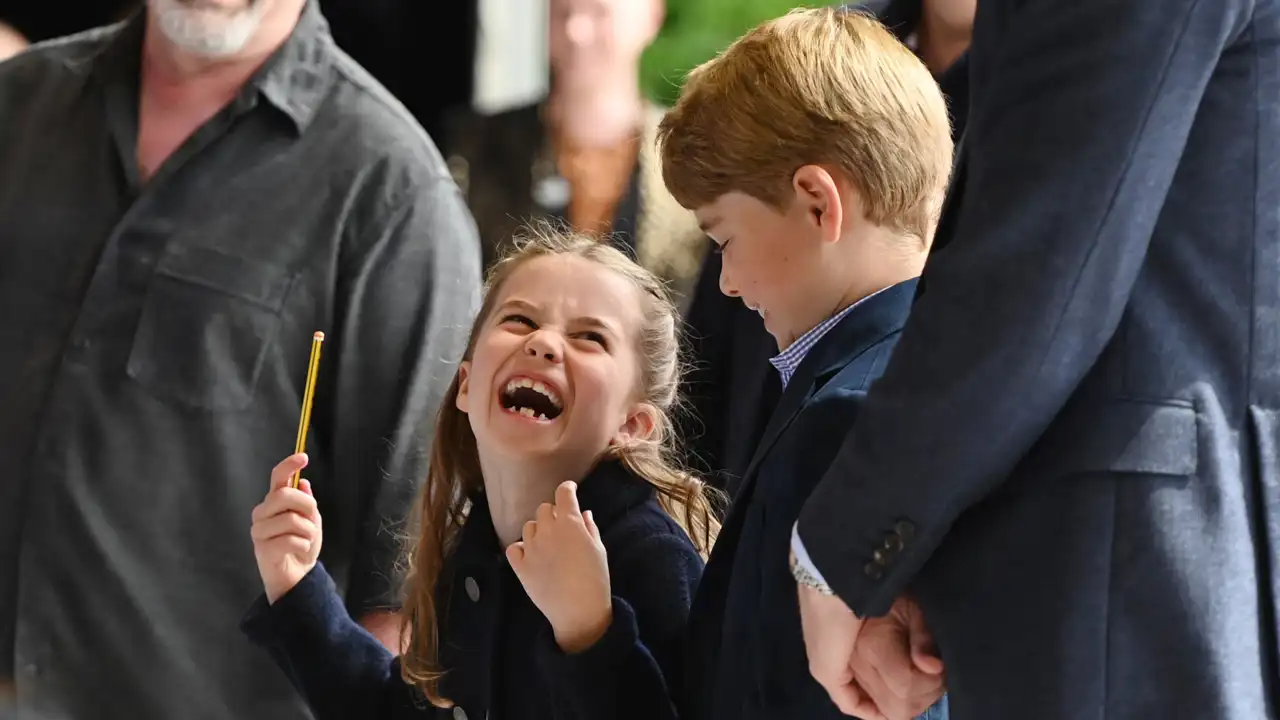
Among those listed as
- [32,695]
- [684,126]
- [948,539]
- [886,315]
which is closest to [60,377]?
[32,695]

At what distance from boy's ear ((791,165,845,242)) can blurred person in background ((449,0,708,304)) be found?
1568mm

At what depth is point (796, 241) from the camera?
1.37m

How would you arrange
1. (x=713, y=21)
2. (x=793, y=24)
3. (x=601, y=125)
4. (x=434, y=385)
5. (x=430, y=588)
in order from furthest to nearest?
(x=713, y=21) < (x=601, y=125) < (x=434, y=385) < (x=430, y=588) < (x=793, y=24)

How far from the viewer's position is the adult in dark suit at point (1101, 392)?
1086 millimetres

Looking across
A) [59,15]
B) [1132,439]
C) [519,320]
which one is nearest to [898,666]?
[1132,439]

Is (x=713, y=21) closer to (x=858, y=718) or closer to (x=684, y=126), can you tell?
(x=684, y=126)

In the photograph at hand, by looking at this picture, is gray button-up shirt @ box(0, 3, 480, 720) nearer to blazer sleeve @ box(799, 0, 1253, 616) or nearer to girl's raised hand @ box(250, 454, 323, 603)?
girl's raised hand @ box(250, 454, 323, 603)

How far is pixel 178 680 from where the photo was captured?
7.05 ft

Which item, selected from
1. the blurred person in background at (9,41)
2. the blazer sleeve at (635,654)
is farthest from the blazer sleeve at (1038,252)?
the blurred person in background at (9,41)

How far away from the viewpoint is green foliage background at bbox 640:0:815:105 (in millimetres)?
3389

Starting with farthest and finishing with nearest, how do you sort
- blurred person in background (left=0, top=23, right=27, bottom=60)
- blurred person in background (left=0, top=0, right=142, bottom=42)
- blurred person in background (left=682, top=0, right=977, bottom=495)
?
blurred person in background (left=0, top=0, right=142, bottom=42) → blurred person in background (left=0, top=23, right=27, bottom=60) → blurred person in background (left=682, top=0, right=977, bottom=495)

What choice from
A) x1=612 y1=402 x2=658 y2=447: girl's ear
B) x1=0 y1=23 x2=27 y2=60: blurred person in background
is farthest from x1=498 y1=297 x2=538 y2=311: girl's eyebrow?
x1=0 y1=23 x2=27 y2=60: blurred person in background

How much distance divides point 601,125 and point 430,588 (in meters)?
1.71

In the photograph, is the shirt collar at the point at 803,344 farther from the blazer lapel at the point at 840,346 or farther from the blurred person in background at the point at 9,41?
the blurred person in background at the point at 9,41
